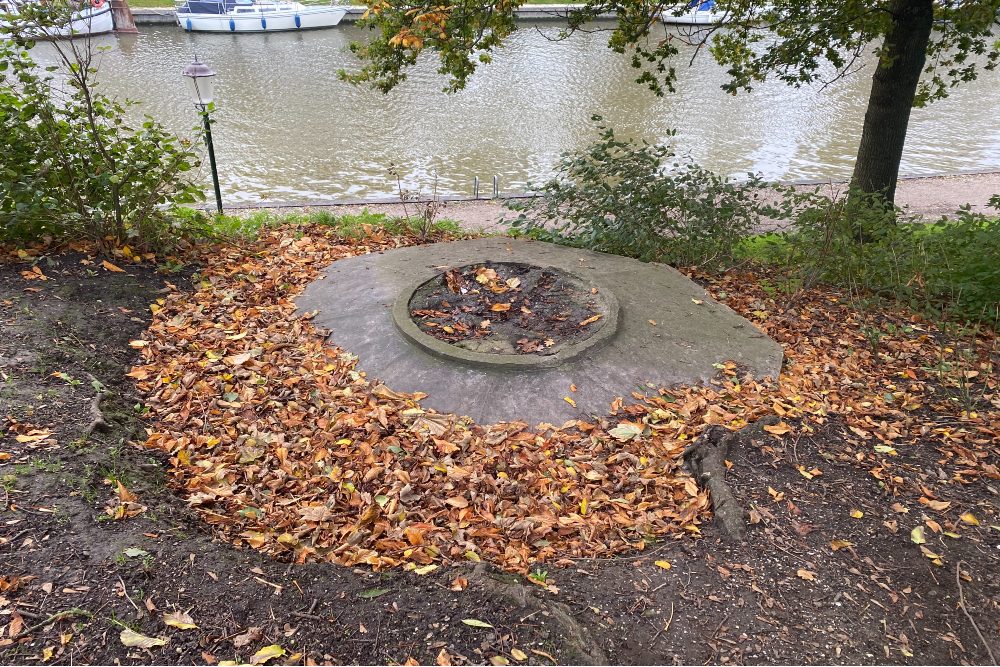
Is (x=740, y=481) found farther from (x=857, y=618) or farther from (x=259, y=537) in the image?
(x=259, y=537)

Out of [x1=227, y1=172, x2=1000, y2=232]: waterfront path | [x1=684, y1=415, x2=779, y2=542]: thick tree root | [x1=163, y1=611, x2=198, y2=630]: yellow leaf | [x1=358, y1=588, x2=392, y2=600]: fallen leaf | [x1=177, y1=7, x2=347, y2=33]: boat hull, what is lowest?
[x1=227, y1=172, x2=1000, y2=232]: waterfront path

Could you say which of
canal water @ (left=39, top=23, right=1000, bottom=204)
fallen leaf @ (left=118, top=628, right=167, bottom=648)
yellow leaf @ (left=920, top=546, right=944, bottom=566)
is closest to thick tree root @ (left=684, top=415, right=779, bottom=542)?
yellow leaf @ (left=920, top=546, right=944, bottom=566)

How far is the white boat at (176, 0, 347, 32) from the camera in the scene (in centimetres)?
2727

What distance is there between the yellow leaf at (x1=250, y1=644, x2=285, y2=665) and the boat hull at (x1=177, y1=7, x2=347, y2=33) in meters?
30.0

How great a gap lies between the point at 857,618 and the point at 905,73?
6.39 meters

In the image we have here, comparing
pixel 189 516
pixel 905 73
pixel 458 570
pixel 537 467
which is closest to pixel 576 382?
pixel 537 467

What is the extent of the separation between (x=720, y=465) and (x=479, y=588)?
1.76m

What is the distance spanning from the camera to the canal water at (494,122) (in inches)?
524

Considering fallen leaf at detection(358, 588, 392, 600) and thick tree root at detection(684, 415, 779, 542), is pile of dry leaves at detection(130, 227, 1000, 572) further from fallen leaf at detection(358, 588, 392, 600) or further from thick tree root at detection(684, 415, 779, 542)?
fallen leaf at detection(358, 588, 392, 600)

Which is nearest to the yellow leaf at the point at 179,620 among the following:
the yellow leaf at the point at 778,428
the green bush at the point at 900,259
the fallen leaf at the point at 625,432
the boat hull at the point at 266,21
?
the fallen leaf at the point at 625,432

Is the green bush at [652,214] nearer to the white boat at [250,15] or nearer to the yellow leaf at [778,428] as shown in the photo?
the yellow leaf at [778,428]

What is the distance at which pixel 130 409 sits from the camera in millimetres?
4320

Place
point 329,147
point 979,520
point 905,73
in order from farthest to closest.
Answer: point 329,147
point 905,73
point 979,520

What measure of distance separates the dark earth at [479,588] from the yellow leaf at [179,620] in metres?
0.03
